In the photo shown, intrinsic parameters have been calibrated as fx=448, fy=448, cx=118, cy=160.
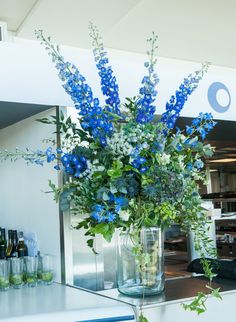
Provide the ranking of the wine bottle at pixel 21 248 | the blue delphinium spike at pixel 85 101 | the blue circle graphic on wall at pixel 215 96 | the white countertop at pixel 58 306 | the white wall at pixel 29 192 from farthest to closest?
the blue circle graphic on wall at pixel 215 96 < the wine bottle at pixel 21 248 < the white wall at pixel 29 192 < the blue delphinium spike at pixel 85 101 < the white countertop at pixel 58 306

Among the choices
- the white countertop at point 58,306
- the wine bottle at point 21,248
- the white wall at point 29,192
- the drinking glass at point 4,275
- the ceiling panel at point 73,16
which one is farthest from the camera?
the ceiling panel at point 73,16

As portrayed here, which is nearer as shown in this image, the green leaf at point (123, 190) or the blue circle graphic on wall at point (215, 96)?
the green leaf at point (123, 190)

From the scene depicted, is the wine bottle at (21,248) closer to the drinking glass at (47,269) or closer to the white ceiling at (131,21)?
the drinking glass at (47,269)

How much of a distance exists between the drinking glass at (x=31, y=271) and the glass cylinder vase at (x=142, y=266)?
→ 355 millimetres

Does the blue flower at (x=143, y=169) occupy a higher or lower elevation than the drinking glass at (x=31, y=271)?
higher

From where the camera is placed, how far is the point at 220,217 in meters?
5.20

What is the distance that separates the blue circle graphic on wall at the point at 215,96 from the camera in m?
2.22

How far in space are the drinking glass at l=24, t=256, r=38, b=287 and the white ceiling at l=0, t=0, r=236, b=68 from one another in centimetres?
318

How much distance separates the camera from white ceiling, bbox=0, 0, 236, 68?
4.46 meters

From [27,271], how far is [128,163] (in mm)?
660

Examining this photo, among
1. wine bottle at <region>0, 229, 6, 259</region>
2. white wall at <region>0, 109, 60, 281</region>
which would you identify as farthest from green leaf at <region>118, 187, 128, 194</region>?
wine bottle at <region>0, 229, 6, 259</region>

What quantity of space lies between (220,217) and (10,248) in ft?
11.9

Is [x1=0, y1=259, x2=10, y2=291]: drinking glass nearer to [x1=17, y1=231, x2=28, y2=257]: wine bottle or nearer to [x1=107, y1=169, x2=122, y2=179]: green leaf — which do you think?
[x1=17, y1=231, x2=28, y2=257]: wine bottle

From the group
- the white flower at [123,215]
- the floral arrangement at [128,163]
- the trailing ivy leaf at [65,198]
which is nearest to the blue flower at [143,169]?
the floral arrangement at [128,163]
